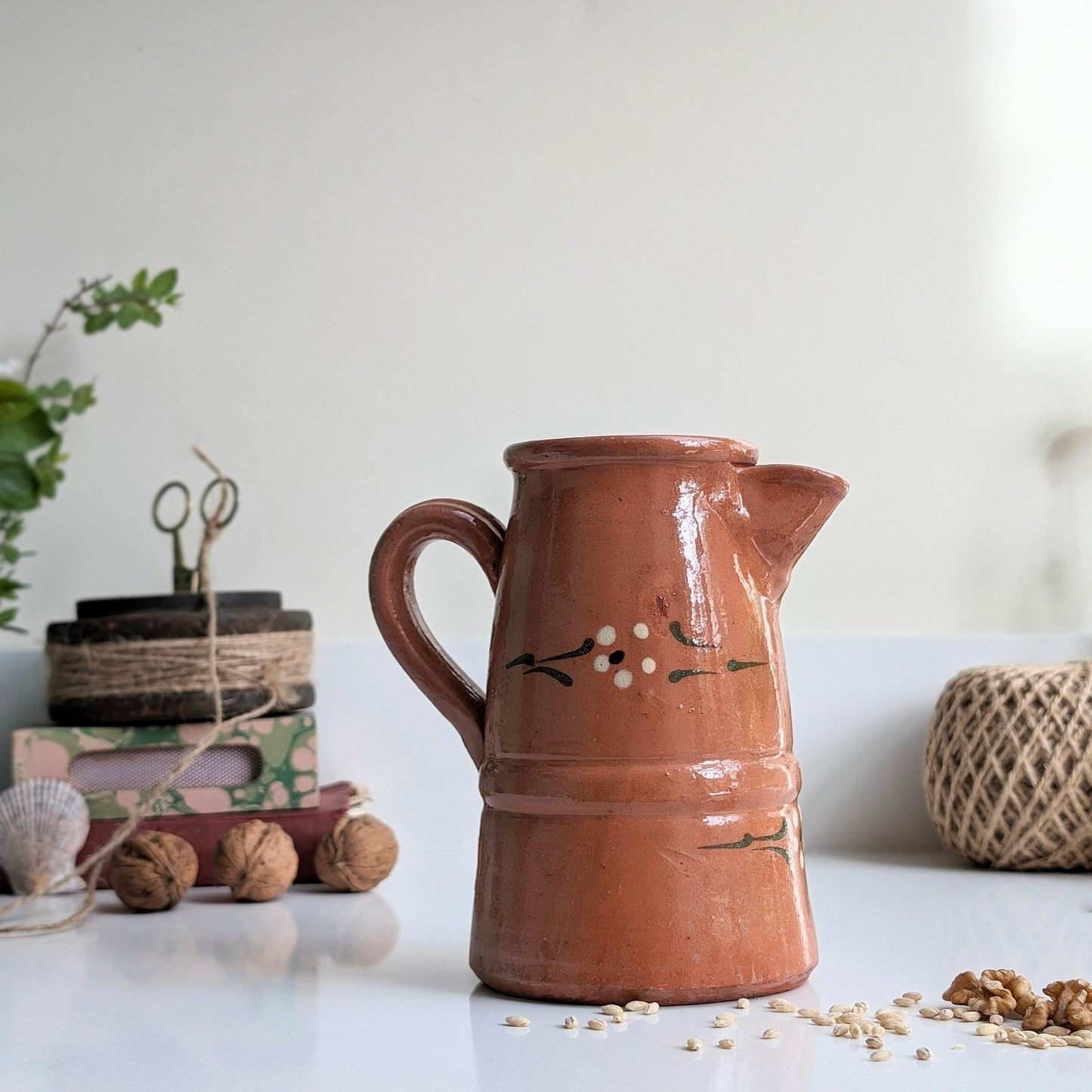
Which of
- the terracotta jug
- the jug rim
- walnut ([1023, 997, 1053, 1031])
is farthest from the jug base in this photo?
the jug rim

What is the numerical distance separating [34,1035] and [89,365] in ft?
2.38

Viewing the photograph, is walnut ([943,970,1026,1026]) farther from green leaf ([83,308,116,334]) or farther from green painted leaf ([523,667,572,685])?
green leaf ([83,308,116,334])

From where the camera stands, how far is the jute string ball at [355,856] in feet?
3.05

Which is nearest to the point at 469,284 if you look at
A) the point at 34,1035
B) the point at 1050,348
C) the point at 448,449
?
the point at 448,449

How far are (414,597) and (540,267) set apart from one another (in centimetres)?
60

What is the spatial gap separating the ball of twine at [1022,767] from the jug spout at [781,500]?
0.43 meters

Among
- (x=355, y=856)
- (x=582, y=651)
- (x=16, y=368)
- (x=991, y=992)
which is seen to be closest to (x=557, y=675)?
(x=582, y=651)

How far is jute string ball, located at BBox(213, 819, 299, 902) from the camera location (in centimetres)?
90

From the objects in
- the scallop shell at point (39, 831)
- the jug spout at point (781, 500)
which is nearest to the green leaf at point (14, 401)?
the jug spout at point (781, 500)

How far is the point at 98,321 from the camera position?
3.47 feet

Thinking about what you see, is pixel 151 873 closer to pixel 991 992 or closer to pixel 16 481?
pixel 16 481

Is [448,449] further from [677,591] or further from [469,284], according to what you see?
[677,591]

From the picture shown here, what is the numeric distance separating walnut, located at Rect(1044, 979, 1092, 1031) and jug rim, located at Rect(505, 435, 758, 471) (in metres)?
0.29

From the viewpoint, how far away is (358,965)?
0.70 metres
